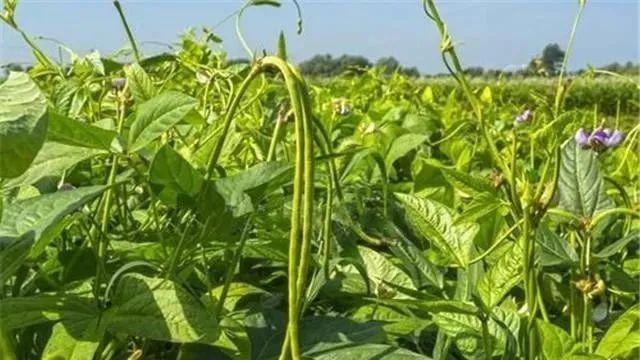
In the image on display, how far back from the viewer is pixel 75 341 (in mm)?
489

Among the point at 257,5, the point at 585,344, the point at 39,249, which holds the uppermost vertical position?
the point at 257,5

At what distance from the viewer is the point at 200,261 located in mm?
615

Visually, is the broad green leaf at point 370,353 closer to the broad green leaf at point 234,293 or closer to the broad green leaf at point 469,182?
Result: the broad green leaf at point 234,293

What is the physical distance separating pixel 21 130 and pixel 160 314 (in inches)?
5.4

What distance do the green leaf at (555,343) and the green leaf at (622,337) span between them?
25 millimetres

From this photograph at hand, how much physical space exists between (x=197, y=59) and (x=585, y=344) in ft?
3.93

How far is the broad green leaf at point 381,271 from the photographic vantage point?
0.73 metres

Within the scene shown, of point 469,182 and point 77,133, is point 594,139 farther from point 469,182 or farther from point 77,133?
point 77,133

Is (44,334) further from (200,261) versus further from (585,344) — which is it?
(585,344)

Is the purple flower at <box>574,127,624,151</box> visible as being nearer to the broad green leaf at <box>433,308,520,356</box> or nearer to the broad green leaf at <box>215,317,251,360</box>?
the broad green leaf at <box>433,308,520,356</box>

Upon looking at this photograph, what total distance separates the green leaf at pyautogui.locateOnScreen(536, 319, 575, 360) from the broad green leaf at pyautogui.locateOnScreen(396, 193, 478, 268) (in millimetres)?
100

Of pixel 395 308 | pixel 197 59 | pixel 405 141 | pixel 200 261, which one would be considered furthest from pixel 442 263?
pixel 197 59

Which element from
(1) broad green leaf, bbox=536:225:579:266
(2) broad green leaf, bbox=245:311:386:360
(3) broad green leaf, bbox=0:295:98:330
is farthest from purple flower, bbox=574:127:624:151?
(3) broad green leaf, bbox=0:295:98:330

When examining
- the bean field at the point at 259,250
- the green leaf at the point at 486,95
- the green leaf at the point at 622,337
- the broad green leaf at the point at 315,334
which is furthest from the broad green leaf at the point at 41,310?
the green leaf at the point at 486,95
